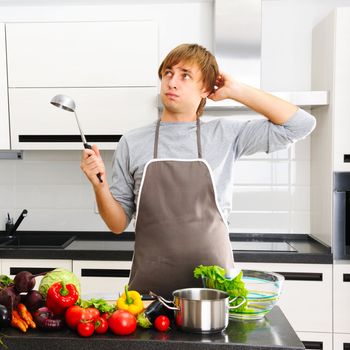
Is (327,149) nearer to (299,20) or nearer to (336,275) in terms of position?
(336,275)

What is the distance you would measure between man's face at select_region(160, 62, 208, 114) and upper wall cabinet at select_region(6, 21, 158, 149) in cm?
113

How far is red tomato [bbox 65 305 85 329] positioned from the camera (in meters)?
1.30

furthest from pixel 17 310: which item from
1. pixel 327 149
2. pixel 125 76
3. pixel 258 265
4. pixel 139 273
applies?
pixel 327 149

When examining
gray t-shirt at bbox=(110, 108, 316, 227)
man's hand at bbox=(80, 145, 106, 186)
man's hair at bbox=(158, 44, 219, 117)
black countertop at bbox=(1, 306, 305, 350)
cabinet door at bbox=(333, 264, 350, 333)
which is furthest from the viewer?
cabinet door at bbox=(333, 264, 350, 333)

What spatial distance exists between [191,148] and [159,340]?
0.79m

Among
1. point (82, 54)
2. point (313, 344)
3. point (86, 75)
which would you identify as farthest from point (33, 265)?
point (313, 344)

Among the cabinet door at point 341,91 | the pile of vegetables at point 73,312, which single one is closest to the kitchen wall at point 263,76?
the cabinet door at point 341,91

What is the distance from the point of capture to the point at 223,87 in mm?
1798

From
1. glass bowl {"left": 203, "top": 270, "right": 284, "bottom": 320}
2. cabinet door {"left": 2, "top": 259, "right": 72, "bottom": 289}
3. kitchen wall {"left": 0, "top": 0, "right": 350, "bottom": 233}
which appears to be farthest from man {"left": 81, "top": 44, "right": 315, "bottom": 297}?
kitchen wall {"left": 0, "top": 0, "right": 350, "bottom": 233}

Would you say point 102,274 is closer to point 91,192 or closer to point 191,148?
point 91,192

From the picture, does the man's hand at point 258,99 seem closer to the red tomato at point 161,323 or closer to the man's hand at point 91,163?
the man's hand at point 91,163

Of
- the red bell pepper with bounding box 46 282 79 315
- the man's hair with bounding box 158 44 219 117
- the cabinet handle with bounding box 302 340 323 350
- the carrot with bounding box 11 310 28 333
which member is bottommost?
the cabinet handle with bounding box 302 340 323 350

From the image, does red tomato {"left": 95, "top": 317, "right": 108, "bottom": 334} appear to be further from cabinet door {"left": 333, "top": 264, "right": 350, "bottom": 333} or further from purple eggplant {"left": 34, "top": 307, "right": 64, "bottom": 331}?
cabinet door {"left": 333, "top": 264, "right": 350, "bottom": 333}

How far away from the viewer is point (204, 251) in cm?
182
